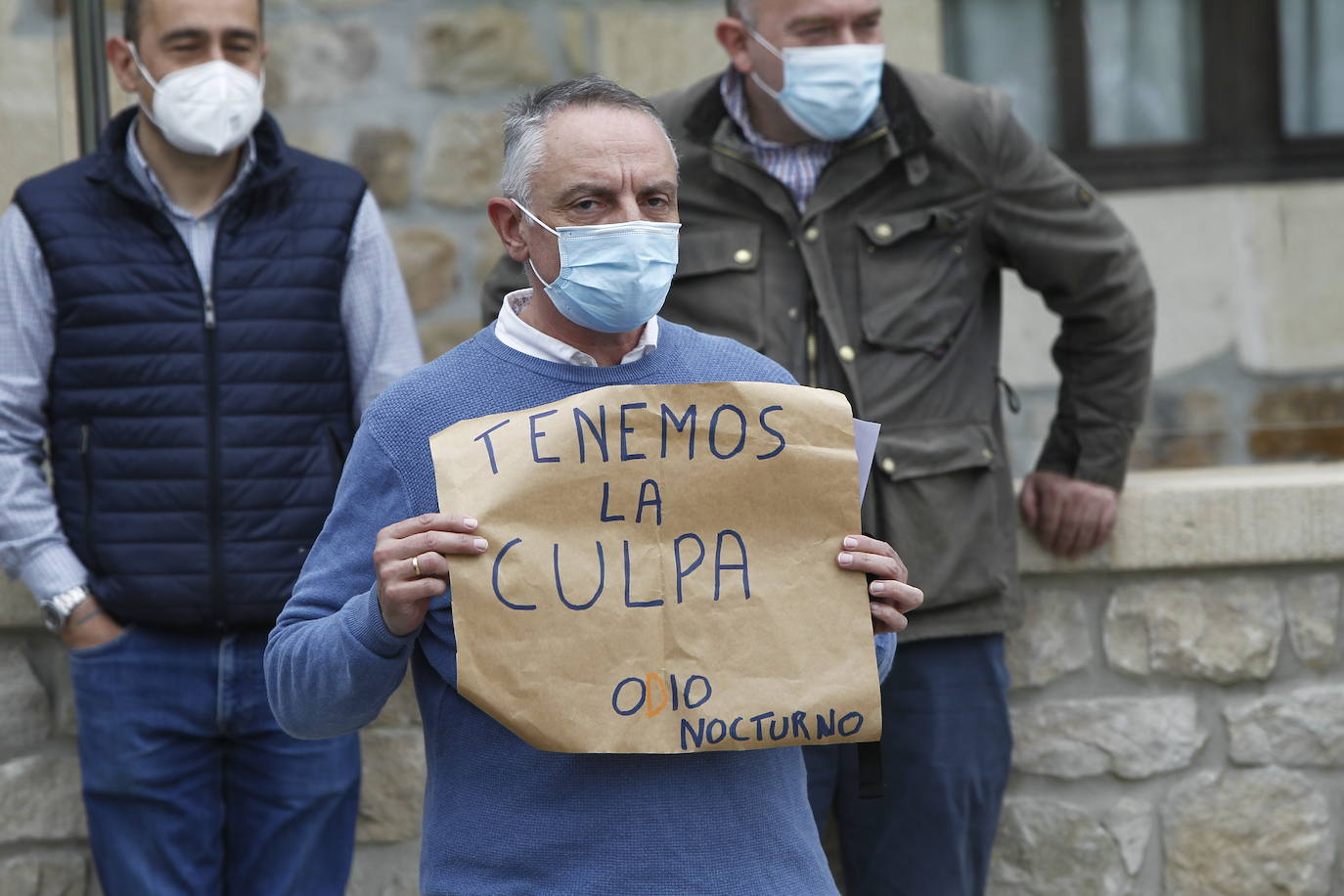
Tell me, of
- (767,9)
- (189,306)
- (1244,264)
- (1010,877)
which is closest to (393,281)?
(189,306)

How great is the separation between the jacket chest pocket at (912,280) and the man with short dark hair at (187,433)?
2.79 ft

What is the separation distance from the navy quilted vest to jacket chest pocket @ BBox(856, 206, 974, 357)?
0.99m

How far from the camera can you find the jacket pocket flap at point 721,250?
3.08 meters

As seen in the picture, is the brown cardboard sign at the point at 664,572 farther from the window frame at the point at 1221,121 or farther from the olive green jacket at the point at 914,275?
the window frame at the point at 1221,121

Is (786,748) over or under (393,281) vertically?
under

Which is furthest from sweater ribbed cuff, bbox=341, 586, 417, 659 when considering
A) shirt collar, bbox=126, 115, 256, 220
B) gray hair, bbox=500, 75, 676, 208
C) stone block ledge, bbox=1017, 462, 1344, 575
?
stone block ledge, bbox=1017, 462, 1344, 575

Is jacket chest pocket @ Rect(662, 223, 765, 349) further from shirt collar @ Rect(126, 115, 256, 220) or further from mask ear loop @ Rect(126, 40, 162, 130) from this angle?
mask ear loop @ Rect(126, 40, 162, 130)

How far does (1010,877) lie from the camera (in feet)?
11.6

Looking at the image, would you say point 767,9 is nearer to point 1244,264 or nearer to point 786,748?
point 786,748

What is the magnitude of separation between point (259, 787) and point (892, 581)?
5.12 feet

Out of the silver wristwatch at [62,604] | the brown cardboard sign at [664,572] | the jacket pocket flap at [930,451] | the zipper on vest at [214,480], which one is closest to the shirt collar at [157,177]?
the zipper on vest at [214,480]

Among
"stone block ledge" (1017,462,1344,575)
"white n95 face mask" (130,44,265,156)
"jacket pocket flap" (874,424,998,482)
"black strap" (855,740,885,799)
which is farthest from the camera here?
"stone block ledge" (1017,462,1344,575)

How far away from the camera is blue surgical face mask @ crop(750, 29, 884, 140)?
121 inches

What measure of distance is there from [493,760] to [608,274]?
58 cm
